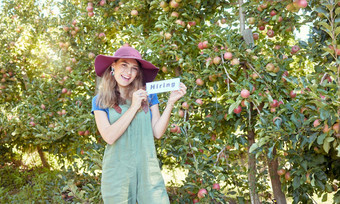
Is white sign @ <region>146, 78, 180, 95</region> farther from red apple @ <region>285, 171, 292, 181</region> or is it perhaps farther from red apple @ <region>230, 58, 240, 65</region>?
red apple @ <region>285, 171, 292, 181</region>

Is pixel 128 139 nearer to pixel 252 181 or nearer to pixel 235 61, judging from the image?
pixel 235 61

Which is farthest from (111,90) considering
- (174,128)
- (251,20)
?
(251,20)

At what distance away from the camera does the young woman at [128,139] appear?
160 centimetres

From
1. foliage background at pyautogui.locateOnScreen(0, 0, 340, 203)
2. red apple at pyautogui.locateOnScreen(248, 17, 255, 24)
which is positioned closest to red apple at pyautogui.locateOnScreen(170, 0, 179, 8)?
foliage background at pyautogui.locateOnScreen(0, 0, 340, 203)

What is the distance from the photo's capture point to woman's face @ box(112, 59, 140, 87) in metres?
1.75

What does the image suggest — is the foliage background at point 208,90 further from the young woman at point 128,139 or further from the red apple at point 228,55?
the young woman at point 128,139

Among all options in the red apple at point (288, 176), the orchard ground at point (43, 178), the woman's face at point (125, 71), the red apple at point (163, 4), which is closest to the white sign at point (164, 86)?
the woman's face at point (125, 71)

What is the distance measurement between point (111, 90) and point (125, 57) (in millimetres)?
200

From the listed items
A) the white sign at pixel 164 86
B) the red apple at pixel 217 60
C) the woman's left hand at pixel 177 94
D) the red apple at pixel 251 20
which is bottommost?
the woman's left hand at pixel 177 94

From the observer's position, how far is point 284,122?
7.40 ft

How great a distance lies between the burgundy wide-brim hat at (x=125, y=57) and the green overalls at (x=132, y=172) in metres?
0.38

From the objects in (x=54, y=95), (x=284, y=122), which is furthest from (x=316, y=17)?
(x=54, y=95)

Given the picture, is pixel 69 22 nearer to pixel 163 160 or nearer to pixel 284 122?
pixel 163 160

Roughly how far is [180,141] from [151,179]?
3.43ft
